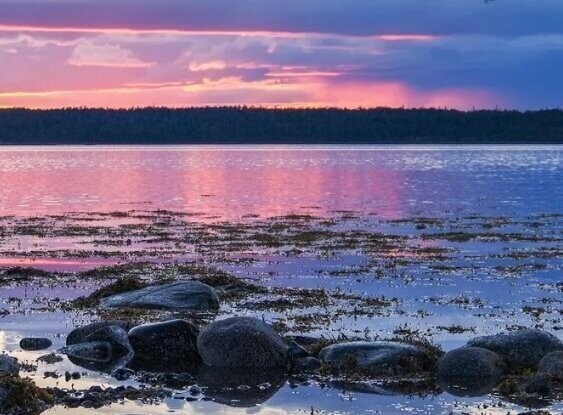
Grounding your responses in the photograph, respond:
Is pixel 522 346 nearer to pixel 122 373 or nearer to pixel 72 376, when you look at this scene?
pixel 122 373

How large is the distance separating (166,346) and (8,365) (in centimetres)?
303

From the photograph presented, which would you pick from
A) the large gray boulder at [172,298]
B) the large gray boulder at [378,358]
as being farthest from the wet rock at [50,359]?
the large gray boulder at [172,298]

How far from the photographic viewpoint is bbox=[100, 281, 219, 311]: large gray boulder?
23.3 meters

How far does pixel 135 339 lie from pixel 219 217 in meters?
33.7

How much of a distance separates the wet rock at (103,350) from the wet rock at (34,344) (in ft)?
2.06

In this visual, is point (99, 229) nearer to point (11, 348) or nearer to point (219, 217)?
point (219, 217)

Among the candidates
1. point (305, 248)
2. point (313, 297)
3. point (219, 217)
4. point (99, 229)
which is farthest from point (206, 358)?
point (219, 217)

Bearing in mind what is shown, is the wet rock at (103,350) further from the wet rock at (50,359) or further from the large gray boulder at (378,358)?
the large gray boulder at (378,358)

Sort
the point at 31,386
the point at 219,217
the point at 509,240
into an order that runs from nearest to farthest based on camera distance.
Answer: the point at 31,386
the point at 509,240
the point at 219,217

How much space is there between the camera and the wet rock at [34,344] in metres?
18.8

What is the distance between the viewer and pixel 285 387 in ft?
54.0

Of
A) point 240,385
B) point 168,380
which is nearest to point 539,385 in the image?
point 240,385

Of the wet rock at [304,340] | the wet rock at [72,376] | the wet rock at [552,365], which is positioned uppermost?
the wet rock at [552,365]

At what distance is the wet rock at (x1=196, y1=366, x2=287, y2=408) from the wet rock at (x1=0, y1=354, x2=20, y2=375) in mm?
2956
